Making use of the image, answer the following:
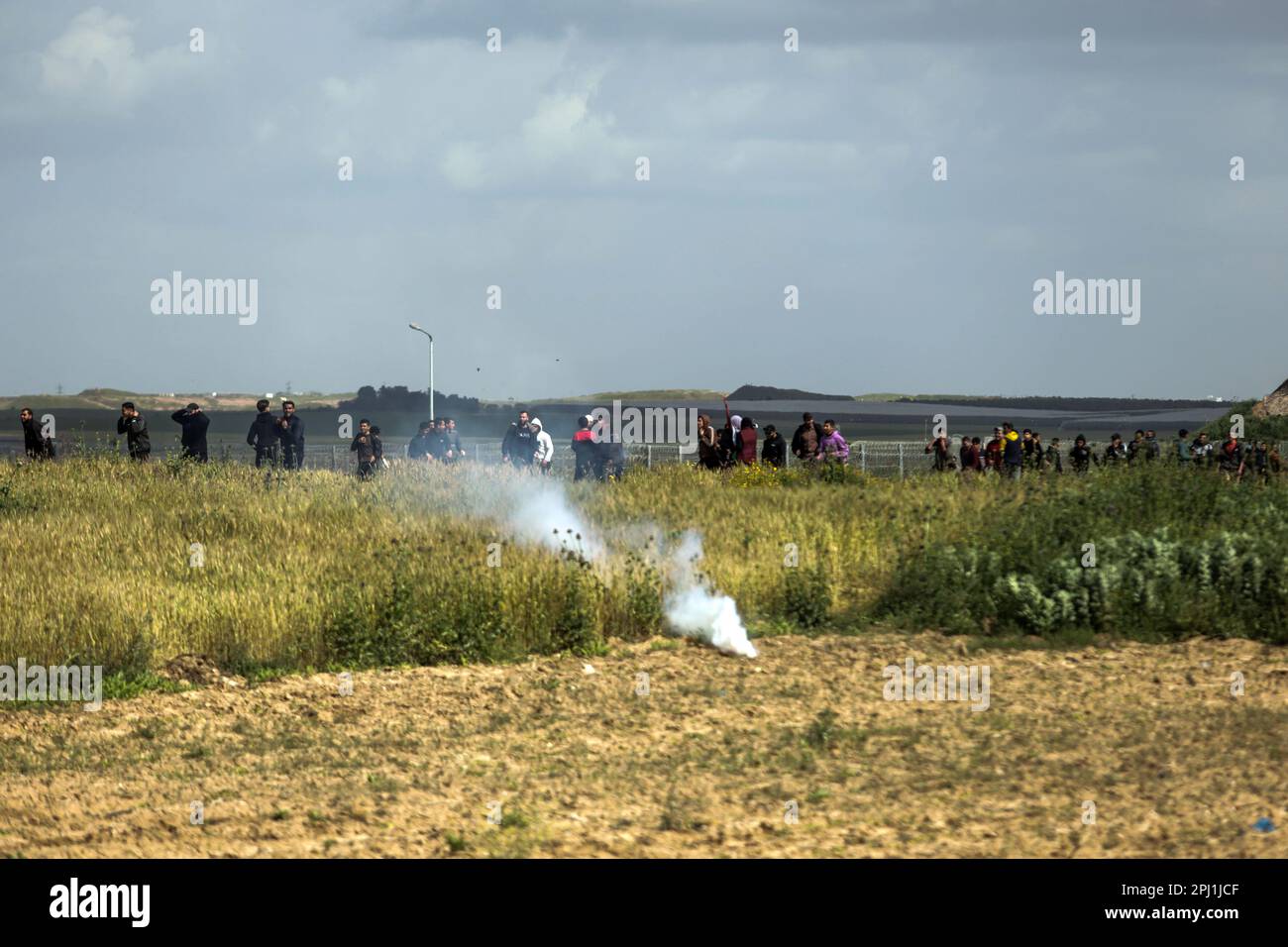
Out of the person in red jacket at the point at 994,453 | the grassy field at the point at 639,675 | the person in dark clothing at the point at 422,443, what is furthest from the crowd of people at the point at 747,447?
the grassy field at the point at 639,675

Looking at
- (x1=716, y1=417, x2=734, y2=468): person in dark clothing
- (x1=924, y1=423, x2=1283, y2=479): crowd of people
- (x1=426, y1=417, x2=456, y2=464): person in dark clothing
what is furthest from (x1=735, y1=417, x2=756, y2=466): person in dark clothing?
(x1=426, y1=417, x2=456, y2=464): person in dark clothing

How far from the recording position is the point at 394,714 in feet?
34.4

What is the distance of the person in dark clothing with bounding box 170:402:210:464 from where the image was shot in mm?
24453

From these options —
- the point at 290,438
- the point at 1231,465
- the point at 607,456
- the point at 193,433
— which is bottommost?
the point at 1231,465

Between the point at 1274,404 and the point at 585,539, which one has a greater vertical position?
the point at 1274,404

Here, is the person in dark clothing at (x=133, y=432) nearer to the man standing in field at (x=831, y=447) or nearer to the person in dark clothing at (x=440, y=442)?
the person in dark clothing at (x=440, y=442)

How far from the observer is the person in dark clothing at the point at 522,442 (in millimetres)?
23875

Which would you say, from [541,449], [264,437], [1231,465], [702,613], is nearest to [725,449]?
[541,449]

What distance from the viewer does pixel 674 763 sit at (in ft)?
29.3

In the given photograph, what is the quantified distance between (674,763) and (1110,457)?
1395cm

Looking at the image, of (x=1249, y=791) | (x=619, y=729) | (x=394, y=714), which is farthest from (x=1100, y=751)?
(x=394, y=714)

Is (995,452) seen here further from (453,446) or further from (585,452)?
(453,446)
